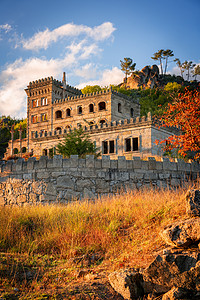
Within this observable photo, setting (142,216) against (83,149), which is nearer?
(142,216)

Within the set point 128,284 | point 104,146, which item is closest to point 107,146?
point 104,146

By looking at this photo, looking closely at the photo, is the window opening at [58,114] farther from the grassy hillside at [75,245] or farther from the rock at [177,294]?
the rock at [177,294]

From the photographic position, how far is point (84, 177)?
1077 cm

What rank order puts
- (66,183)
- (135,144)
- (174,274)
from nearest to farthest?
(174,274)
(66,183)
(135,144)

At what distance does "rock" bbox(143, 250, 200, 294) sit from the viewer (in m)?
3.43

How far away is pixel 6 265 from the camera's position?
4.59m

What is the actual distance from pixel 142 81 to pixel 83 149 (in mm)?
51736

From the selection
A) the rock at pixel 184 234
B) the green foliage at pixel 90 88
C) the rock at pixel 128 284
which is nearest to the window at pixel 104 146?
the rock at pixel 184 234

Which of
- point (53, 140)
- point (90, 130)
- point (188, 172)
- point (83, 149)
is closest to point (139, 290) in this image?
point (188, 172)

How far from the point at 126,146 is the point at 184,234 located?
77.5ft

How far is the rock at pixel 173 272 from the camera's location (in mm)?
3430

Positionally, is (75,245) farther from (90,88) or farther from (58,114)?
(90,88)

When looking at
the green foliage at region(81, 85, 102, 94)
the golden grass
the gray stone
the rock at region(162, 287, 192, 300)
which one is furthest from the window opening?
the rock at region(162, 287, 192, 300)

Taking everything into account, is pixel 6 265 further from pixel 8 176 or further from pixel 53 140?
pixel 53 140
